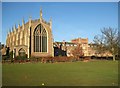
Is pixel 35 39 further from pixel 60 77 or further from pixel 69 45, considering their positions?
pixel 60 77

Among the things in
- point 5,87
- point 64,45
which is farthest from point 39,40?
point 5,87

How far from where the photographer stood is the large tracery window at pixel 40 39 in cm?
5422

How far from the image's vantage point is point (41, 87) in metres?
8.20

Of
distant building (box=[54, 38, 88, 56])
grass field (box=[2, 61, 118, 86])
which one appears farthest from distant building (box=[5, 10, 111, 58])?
grass field (box=[2, 61, 118, 86])

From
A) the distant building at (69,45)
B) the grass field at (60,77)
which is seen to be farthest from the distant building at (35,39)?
the grass field at (60,77)

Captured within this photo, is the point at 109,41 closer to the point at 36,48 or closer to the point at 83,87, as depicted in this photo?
the point at 36,48

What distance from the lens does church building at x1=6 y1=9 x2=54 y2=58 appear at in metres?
53.0

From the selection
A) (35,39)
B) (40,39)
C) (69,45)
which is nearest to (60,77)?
(35,39)

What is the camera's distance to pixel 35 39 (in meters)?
54.7

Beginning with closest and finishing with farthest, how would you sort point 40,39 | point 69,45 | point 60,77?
1. point 60,77
2. point 40,39
3. point 69,45

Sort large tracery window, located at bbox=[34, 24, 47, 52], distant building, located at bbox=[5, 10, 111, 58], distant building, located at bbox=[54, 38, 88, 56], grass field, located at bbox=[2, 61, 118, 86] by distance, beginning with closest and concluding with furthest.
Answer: grass field, located at bbox=[2, 61, 118, 86]
distant building, located at bbox=[5, 10, 111, 58]
large tracery window, located at bbox=[34, 24, 47, 52]
distant building, located at bbox=[54, 38, 88, 56]

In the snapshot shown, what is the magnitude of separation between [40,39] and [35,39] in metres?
1.35

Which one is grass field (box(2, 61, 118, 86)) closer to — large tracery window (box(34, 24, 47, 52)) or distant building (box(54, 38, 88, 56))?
large tracery window (box(34, 24, 47, 52))

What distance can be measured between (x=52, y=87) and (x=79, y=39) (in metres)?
83.6
